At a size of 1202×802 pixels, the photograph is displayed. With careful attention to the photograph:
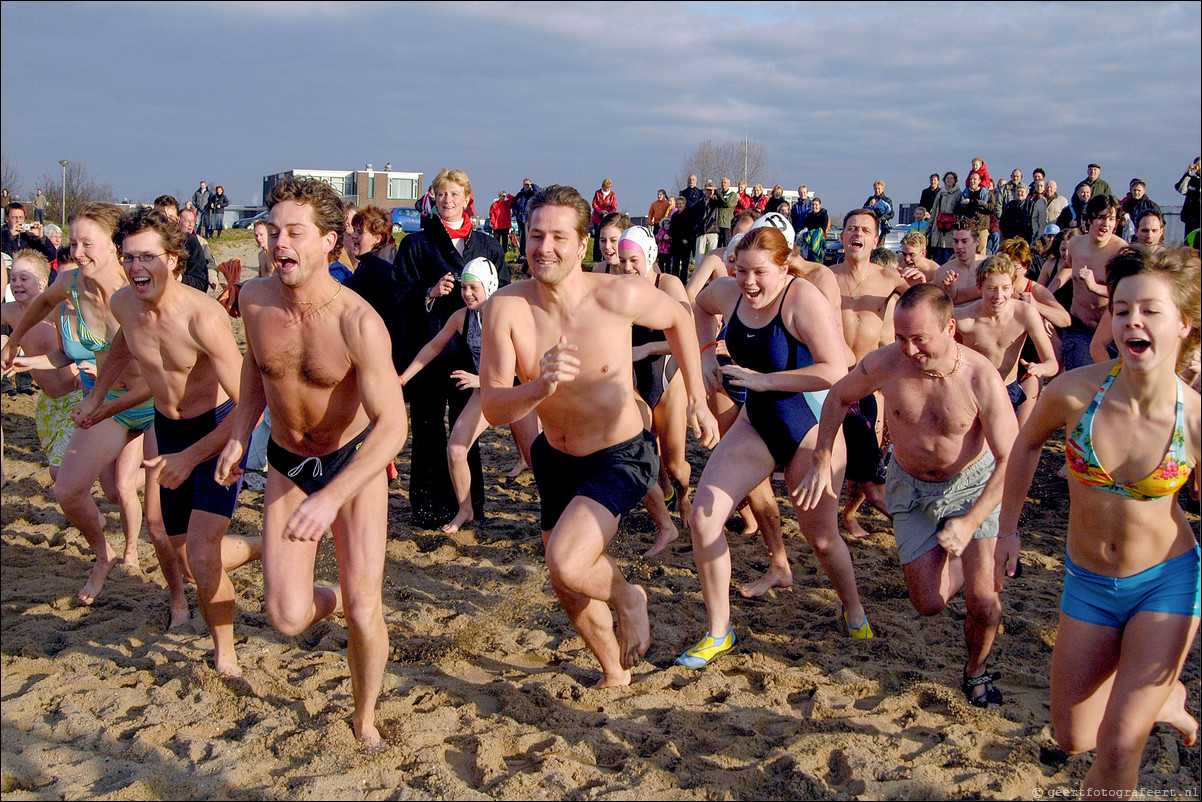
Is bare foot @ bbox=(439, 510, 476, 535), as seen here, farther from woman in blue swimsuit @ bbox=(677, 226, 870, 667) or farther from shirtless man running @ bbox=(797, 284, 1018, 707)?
shirtless man running @ bbox=(797, 284, 1018, 707)

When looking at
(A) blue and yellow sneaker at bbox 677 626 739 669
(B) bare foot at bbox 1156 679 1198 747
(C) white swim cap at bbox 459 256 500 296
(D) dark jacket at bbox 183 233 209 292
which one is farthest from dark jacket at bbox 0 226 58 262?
(B) bare foot at bbox 1156 679 1198 747

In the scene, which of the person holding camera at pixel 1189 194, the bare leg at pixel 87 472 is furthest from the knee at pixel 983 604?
the person holding camera at pixel 1189 194

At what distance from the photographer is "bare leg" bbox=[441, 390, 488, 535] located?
6242 millimetres

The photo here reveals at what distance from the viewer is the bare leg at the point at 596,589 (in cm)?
382

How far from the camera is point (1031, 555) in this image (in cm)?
609

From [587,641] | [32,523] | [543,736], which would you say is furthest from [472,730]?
[32,523]

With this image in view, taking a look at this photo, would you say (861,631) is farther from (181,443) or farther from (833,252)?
(833,252)

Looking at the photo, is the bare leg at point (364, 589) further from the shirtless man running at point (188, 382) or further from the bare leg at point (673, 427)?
the bare leg at point (673, 427)

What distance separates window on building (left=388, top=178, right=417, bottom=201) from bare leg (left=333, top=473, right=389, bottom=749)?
39849 millimetres

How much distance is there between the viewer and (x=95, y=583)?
5383mm

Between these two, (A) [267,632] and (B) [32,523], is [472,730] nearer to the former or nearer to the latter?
(A) [267,632]

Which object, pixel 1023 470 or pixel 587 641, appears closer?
pixel 1023 470

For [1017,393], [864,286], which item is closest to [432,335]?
[864,286]

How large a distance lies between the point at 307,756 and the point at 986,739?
262cm
